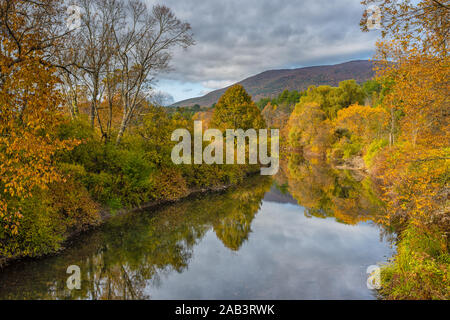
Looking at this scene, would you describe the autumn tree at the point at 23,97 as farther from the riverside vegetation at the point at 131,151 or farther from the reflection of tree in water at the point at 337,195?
the reflection of tree in water at the point at 337,195

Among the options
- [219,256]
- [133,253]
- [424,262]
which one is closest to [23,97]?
[133,253]

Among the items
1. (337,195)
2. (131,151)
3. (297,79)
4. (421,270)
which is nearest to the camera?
(421,270)

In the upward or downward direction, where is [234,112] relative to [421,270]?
upward

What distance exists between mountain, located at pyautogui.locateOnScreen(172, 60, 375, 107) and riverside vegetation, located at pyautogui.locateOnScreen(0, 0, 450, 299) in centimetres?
11662

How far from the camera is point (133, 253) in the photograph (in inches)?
390

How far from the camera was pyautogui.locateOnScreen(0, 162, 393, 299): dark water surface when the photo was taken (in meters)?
7.40

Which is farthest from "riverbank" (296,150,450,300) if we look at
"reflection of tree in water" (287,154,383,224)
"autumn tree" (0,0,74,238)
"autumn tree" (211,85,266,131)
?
"autumn tree" (211,85,266,131)

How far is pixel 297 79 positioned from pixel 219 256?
16033 cm

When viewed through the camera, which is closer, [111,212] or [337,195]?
[111,212]

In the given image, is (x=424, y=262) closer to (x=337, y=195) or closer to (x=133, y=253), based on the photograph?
(x=133, y=253)

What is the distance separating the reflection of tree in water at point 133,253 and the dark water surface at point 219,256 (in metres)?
0.02

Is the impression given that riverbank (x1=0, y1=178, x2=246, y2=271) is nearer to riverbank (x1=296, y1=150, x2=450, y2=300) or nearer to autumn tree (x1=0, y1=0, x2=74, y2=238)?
autumn tree (x1=0, y1=0, x2=74, y2=238)

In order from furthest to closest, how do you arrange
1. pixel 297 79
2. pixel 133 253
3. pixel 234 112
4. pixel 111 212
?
1. pixel 297 79
2. pixel 234 112
3. pixel 111 212
4. pixel 133 253
